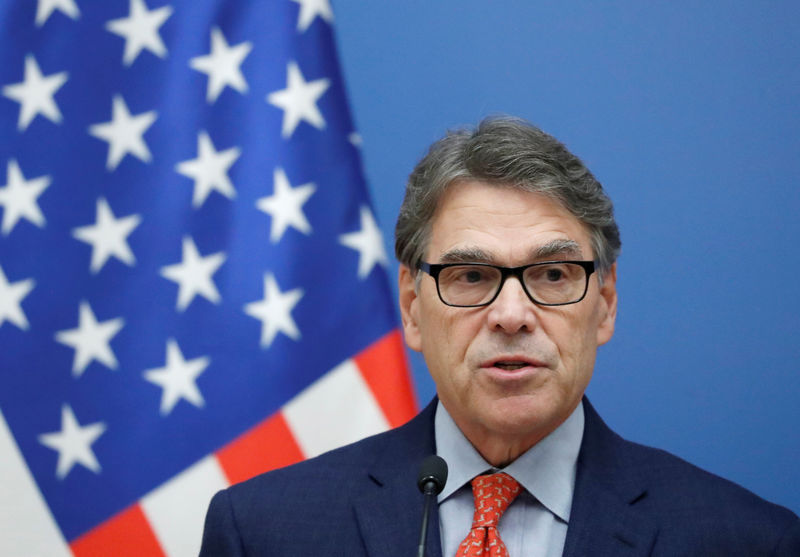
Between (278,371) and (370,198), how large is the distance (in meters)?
0.49

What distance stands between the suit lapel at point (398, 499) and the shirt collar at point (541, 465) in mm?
60

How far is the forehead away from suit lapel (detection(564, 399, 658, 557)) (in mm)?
382

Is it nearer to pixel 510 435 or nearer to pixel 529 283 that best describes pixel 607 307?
pixel 529 283

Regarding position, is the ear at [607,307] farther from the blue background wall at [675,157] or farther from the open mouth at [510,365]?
the blue background wall at [675,157]

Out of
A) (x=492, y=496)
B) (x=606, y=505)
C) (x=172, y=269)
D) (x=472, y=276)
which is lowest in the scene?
(x=606, y=505)

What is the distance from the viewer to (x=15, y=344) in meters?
2.12

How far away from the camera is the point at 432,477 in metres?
1.39

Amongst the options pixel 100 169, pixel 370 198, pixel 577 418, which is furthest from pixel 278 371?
pixel 577 418

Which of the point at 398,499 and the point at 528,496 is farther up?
the point at 398,499

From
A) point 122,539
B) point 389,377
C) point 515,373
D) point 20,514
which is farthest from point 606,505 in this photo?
point 20,514

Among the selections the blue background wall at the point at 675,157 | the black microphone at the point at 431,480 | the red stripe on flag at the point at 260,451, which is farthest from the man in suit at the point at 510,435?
the blue background wall at the point at 675,157

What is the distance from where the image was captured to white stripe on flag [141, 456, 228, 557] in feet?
7.16

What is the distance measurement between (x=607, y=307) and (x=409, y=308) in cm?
40

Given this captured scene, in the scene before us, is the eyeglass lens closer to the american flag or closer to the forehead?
the forehead
